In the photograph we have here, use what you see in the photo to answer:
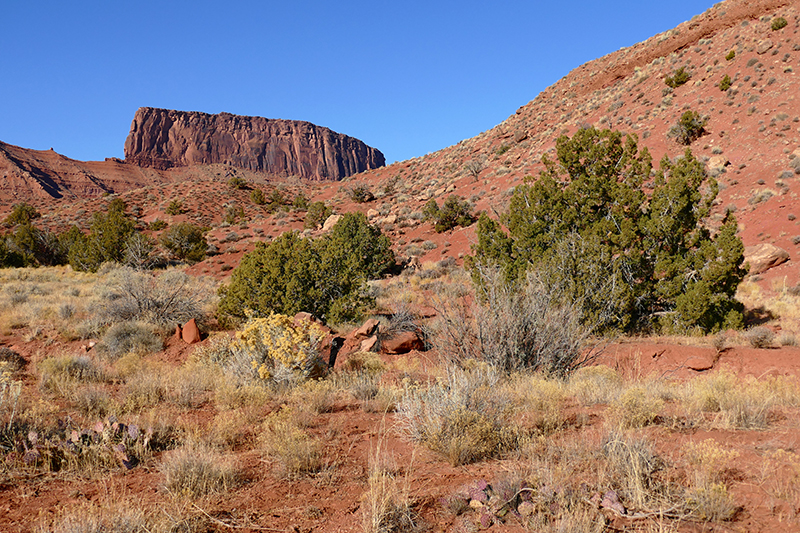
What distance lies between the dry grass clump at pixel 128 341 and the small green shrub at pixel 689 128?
3021 centimetres

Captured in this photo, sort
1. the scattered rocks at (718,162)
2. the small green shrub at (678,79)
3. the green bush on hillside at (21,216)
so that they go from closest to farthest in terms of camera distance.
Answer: the scattered rocks at (718,162)
the small green shrub at (678,79)
the green bush on hillside at (21,216)

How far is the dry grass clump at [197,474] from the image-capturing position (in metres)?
3.36

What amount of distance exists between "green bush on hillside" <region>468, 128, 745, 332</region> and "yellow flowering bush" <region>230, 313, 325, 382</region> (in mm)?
4284

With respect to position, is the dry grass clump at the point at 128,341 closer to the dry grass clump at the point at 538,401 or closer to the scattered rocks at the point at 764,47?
the dry grass clump at the point at 538,401

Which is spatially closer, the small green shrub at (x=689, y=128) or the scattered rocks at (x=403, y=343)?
the scattered rocks at (x=403, y=343)

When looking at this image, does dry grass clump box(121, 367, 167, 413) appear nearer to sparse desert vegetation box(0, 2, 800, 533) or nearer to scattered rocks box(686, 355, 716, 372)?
sparse desert vegetation box(0, 2, 800, 533)

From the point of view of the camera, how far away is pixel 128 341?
9555 millimetres

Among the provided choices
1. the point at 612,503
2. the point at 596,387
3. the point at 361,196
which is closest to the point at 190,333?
the point at 596,387

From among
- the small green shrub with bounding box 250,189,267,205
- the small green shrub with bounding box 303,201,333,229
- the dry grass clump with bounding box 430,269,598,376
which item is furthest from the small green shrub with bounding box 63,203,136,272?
the dry grass clump with bounding box 430,269,598,376

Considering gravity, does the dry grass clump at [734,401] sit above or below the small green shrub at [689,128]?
below

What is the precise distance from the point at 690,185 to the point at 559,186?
330 cm

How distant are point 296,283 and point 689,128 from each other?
27247mm

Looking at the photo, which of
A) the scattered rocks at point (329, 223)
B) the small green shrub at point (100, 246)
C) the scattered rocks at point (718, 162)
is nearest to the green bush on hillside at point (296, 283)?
the small green shrub at point (100, 246)

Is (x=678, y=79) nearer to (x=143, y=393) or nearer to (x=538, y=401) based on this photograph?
(x=538, y=401)
